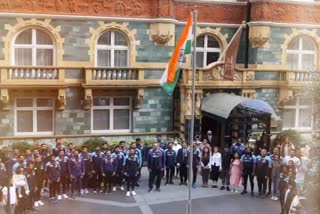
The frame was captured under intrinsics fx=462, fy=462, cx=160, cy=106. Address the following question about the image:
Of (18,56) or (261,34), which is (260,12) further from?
(18,56)

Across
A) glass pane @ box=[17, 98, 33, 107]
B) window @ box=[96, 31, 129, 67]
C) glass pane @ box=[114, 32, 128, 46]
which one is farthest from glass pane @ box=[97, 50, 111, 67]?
glass pane @ box=[17, 98, 33, 107]

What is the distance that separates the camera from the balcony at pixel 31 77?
43.5ft

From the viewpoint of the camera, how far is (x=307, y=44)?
628 inches

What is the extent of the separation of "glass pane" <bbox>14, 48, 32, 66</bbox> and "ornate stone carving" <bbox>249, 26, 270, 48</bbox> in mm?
7418

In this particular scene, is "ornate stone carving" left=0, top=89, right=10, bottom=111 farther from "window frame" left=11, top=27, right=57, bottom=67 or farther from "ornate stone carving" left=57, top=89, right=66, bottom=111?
"ornate stone carving" left=57, top=89, right=66, bottom=111

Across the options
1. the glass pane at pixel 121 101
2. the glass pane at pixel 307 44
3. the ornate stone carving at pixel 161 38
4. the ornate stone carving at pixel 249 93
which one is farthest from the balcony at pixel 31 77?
the glass pane at pixel 307 44

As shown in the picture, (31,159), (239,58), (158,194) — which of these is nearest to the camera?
(31,159)

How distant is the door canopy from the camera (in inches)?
525

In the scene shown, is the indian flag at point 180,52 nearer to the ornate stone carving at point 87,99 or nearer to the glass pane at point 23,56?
the ornate stone carving at point 87,99

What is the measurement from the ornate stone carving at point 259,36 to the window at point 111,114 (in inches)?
189

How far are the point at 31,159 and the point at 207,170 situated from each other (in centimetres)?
430

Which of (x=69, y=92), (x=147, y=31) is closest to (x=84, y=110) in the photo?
(x=69, y=92)

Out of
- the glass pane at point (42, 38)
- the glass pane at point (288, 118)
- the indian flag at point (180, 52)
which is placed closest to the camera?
the indian flag at point (180, 52)

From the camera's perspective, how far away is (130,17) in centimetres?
1492
